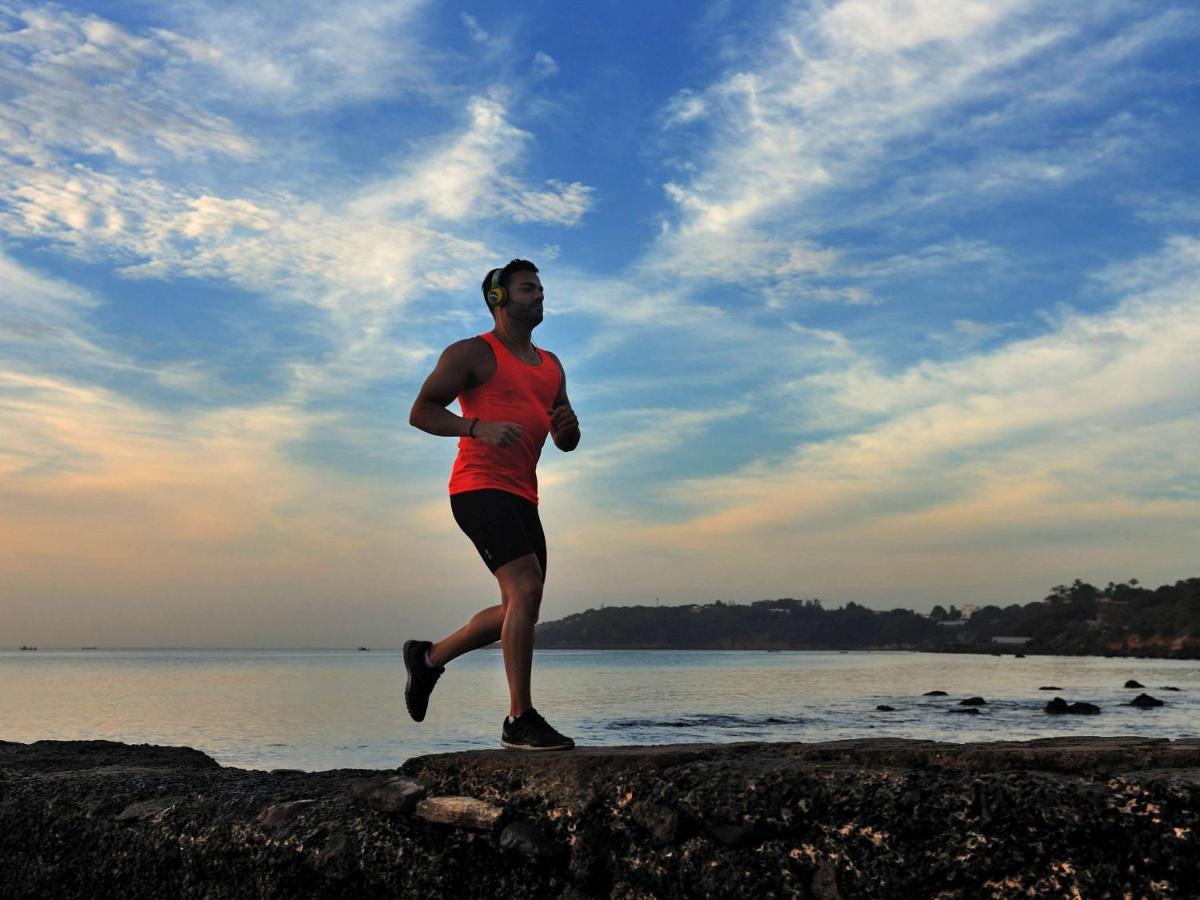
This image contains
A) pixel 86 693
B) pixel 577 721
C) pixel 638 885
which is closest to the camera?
pixel 638 885

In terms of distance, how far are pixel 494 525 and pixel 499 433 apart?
51cm

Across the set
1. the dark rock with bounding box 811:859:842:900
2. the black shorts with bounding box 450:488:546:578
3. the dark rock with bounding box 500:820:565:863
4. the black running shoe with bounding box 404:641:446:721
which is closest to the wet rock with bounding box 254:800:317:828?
the black running shoe with bounding box 404:641:446:721

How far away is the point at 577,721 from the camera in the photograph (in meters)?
35.5

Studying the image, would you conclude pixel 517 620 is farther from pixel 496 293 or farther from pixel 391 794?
pixel 496 293

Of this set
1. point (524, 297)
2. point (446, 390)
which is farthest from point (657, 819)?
point (524, 297)

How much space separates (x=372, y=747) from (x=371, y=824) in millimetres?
23877

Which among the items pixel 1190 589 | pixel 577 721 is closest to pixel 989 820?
pixel 577 721

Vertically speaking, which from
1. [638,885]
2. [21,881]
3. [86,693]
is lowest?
[86,693]

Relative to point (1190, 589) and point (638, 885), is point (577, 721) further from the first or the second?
point (1190, 589)

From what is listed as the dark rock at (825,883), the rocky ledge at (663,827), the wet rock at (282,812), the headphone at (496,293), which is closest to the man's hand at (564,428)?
the headphone at (496,293)

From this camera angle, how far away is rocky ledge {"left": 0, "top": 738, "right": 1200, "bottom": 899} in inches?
129

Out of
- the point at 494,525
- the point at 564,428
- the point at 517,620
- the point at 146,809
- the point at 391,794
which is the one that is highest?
the point at 564,428

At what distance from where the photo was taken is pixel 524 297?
5.47 metres

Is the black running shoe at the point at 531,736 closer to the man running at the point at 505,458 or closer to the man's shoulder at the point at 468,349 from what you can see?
the man running at the point at 505,458
